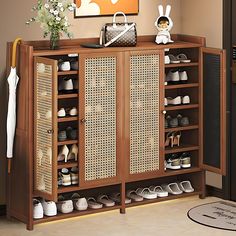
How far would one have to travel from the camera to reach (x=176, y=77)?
22.9ft

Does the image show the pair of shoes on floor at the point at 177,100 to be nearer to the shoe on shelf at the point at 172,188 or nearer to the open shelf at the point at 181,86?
the open shelf at the point at 181,86

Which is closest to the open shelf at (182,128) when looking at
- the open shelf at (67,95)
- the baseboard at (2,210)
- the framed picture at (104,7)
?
the open shelf at (67,95)

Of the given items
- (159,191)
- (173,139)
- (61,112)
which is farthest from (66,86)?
(159,191)

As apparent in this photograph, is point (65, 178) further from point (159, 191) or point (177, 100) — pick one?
point (177, 100)

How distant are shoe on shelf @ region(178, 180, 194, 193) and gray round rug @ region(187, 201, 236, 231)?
31 cm

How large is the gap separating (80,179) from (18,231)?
68 cm

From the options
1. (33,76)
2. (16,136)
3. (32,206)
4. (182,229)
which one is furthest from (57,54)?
(182,229)

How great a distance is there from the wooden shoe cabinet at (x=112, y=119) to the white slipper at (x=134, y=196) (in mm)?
48

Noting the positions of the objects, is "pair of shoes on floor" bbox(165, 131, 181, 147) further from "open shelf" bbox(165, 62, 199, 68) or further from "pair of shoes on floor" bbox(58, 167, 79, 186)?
"pair of shoes on floor" bbox(58, 167, 79, 186)

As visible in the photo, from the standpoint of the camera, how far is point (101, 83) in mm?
6465

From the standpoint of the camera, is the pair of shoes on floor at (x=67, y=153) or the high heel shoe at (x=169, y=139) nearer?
the pair of shoes on floor at (x=67, y=153)

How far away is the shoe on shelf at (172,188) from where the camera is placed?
712cm

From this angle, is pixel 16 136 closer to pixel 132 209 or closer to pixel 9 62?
pixel 9 62

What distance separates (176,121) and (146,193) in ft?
2.30
